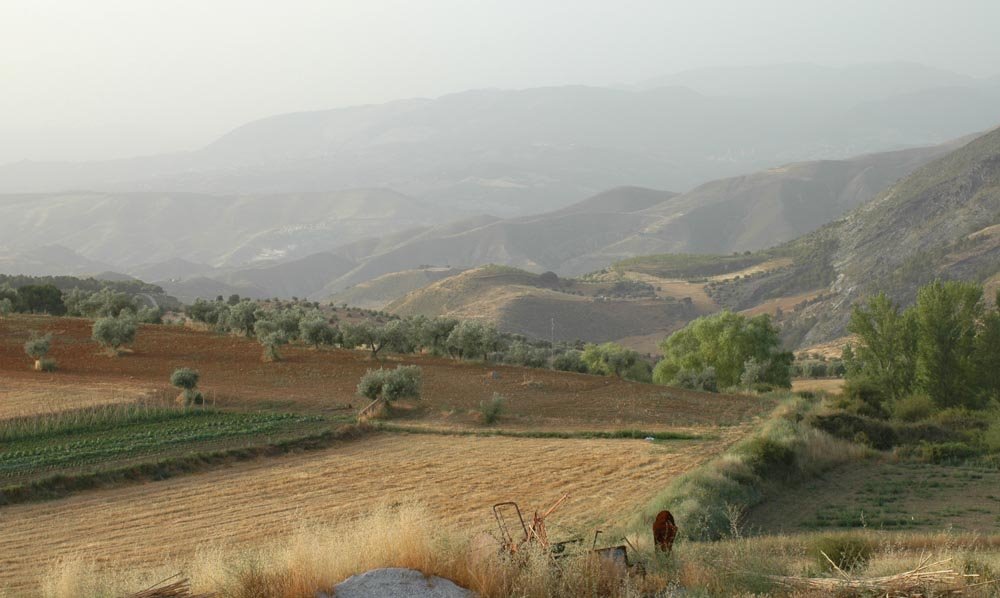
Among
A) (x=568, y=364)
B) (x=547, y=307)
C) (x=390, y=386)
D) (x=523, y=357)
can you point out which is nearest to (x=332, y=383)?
(x=390, y=386)

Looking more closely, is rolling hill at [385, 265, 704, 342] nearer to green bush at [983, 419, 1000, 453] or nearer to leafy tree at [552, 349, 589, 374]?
leafy tree at [552, 349, 589, 374]

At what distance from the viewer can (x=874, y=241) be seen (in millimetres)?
115500

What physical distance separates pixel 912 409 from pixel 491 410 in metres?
15.1

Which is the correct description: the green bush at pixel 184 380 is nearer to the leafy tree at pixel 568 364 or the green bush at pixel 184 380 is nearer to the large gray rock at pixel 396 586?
the leafy tree at pixel 568 364

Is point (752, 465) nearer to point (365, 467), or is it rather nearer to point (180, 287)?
point (365, 467)

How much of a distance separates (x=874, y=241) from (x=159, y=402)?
348 feet

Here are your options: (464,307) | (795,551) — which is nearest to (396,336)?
(795,551)

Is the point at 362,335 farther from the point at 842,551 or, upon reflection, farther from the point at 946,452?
the point at 842,551

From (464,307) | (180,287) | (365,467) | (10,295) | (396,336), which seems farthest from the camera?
(180,287)

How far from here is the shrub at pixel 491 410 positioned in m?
30.2

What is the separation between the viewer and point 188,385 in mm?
29750

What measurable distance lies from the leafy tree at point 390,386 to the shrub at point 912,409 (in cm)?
1704

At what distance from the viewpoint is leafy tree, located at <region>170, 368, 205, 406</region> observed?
28938 mm

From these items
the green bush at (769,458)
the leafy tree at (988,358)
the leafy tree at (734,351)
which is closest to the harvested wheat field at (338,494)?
the green bush at (769,458)
